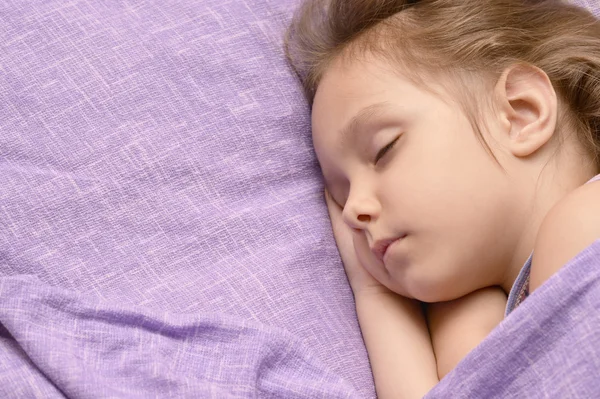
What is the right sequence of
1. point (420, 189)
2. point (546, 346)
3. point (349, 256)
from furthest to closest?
point (349, 256), point (420, 189), point (546, 346)

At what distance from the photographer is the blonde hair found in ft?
3.77

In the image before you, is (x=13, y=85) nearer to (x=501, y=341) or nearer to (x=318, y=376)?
(x=318, y=376)

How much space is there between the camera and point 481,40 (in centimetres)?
116

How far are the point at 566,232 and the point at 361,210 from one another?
280mm

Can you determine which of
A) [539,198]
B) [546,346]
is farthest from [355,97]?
[546,346]

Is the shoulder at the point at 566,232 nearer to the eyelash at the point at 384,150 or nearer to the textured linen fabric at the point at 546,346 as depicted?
the textured linen fabric at the point at 546,346

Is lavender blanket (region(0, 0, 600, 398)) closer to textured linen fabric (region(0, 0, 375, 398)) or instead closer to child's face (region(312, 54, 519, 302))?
textured linen fabric (region(0, 0, 375, 398))

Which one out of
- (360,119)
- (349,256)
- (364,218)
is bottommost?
(349,256)

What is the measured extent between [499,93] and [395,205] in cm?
23

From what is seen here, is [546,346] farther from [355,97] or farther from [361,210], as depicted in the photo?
[355,97]

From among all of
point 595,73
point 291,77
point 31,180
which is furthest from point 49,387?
point 595,73

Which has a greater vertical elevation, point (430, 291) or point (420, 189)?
point (420, 189)

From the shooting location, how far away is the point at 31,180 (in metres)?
1.12

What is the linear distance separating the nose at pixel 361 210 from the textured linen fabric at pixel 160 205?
4.8 inches
